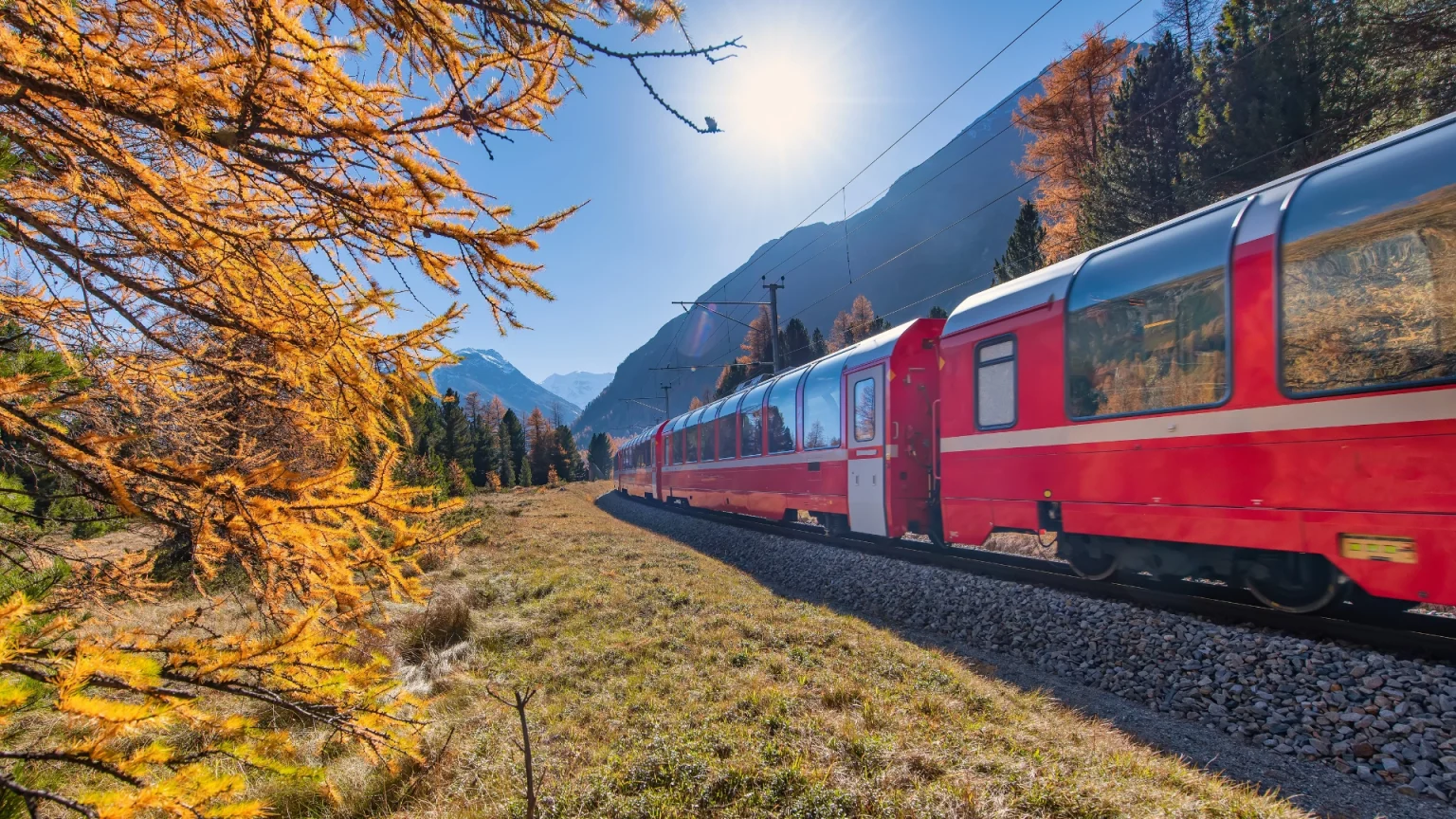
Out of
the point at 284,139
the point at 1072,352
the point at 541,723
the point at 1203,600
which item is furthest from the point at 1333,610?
the point at 284,139

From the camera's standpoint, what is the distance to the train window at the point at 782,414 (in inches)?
480

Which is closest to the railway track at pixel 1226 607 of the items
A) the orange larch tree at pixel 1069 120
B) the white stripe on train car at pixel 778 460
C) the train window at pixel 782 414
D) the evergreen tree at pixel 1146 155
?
the white stripe on train car at pixel 778 460

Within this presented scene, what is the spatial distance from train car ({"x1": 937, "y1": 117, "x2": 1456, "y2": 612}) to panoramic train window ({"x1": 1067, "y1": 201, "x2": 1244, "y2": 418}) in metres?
0.01

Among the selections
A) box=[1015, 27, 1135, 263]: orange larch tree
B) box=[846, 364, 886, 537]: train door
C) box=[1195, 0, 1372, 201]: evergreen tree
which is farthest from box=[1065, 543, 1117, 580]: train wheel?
box=[1015, 27, 1135, 263]: orange larch tree

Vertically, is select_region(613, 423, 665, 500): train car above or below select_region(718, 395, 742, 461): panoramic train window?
below

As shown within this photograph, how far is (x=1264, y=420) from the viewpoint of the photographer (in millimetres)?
4434

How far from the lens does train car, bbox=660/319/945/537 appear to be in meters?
9.15

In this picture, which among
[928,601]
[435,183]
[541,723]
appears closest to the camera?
[435,183]

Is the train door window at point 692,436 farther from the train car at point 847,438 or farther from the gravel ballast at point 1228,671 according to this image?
the gravel ballast at point 1228,671

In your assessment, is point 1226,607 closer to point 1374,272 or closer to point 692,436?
point 1374,272

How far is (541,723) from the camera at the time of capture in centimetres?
397

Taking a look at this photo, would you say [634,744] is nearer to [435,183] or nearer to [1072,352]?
[435,183]

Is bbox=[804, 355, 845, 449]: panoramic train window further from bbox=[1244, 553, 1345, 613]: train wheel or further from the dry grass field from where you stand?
bbox=[1244, 553, 1345, 613]: train wheel

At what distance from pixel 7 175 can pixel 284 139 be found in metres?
0.86
